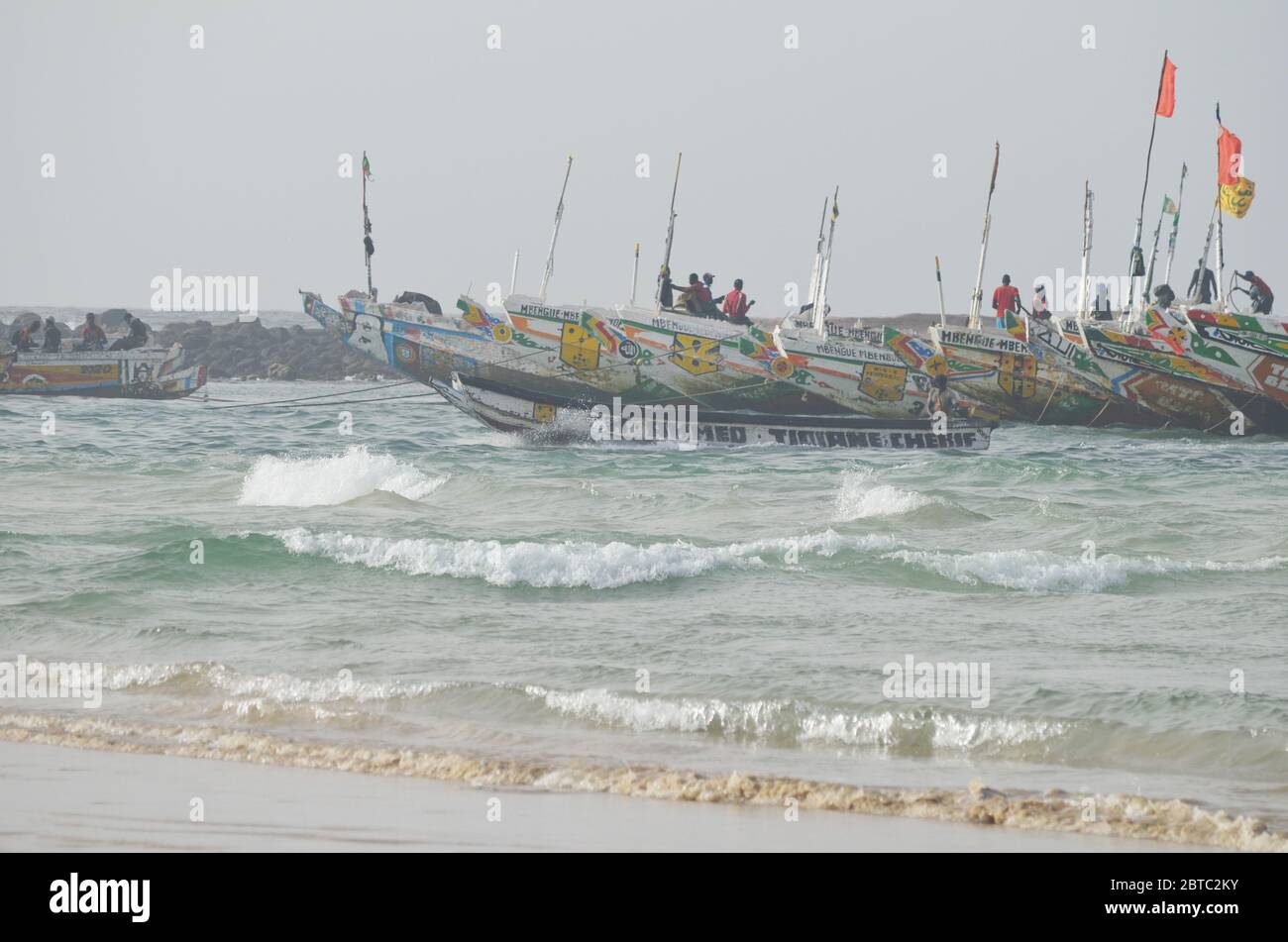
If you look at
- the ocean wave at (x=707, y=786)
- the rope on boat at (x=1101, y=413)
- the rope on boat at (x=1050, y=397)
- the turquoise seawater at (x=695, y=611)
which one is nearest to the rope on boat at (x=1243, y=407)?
the rope on boat at (x=1101, y=413)

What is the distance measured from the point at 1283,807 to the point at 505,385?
2852 centimetres

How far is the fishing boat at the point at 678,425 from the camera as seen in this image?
1421 inches

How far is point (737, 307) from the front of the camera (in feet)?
125

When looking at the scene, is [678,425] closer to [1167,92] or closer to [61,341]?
[1167,92]

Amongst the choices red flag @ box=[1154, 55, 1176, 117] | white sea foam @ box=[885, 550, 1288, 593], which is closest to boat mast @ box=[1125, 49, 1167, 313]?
red flag @ box=[1154, 55, 1176, 117]

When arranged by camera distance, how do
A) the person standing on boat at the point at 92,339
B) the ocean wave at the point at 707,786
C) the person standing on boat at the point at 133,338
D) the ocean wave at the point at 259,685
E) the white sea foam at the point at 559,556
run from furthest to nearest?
1. the person standing on boat at the point at 133,338
2. the person standing on boat at the point at 92,339
3. the white sea foam at the point at 559,556
4. the ocean wave at the point at 259,685
5. the ocean wave at the point at 707,786

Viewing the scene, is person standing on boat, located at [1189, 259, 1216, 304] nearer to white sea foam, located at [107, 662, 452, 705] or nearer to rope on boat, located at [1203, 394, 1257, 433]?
rope on boat, located at [1203, 394, 1257, 433]

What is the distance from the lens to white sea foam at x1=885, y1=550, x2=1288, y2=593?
15.8m

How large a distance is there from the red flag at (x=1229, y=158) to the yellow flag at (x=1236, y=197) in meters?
0.10

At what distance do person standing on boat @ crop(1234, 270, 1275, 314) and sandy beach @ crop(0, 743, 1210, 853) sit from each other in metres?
33.9

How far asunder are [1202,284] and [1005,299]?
5205mm

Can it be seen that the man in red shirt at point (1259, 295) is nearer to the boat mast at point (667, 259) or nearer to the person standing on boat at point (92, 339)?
the boat mast at point (667, 259)
